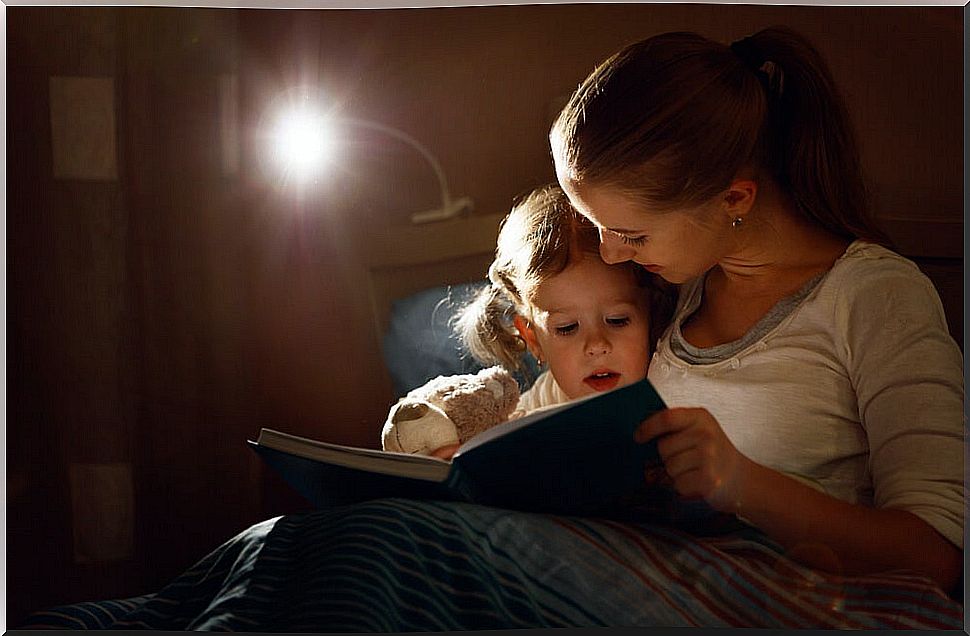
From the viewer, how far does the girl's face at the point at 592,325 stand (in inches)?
61.2

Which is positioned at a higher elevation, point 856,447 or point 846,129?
point 846,129

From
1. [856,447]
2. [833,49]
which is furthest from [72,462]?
[833,49]

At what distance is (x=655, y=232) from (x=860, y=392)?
12.9 inches

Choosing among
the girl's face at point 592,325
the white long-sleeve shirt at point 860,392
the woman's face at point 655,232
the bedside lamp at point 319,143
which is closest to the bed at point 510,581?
the white long-sleeve shirt at point 860,392

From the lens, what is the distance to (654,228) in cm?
149

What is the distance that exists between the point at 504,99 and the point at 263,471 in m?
0.64

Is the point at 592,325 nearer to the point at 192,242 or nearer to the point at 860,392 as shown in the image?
the point at 860,392

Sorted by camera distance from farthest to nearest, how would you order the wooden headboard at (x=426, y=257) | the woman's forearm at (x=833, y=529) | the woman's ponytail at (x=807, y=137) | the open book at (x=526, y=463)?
the wooden headboard at (x=426, y=257) < the woman's ponytail at (x=807, y=137) < the woman's forearm at (x=833, y=529) < the open book at (x=526, y=463)

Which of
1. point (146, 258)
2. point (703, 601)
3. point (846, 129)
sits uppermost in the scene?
point (846, 129)

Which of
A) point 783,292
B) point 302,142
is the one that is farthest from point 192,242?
point 783,292

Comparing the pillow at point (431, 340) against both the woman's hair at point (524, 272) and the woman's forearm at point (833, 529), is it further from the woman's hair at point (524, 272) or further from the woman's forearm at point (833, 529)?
the woman's forearm at point (833, 529)

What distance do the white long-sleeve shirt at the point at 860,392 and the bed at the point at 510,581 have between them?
0.40 ft

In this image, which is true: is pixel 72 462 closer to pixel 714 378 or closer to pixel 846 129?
pixel 714 378

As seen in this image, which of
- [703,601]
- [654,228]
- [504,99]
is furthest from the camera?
[504,99]
